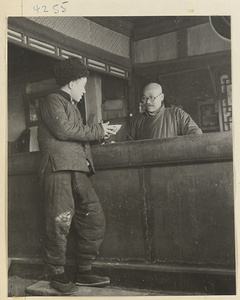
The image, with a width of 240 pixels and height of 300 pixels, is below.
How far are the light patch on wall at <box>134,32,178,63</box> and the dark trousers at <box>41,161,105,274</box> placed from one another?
0.66 m

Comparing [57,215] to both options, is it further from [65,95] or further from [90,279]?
[65,95]

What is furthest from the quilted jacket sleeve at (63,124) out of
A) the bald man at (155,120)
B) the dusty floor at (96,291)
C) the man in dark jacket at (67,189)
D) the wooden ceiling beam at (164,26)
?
the dusty floor at (96,291)

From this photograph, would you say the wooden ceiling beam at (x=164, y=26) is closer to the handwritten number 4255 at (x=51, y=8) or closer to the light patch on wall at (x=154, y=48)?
the light patch on wall at (x=154, y=48)

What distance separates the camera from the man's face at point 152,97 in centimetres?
175

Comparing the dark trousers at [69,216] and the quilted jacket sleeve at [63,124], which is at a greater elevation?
the quilted jacket sleeve at [63,124]

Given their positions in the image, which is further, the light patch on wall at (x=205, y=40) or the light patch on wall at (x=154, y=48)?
the light patch on wall at (x=154, y=48)

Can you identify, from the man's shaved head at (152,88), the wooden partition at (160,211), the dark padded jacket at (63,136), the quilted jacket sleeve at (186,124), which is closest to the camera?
the wooden partition at (160,211)

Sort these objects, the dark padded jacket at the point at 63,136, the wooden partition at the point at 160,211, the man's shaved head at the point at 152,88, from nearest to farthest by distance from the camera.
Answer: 1. the wooden partition at the point at 160,211
2. the dark padded jacket at the point at 63,136
3. the man's shaved head at the point at 152,88

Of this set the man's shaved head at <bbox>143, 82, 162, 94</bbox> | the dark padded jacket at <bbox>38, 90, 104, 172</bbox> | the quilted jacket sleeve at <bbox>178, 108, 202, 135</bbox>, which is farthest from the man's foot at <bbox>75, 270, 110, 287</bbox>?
the man's shaved head at <bbox>143, 82, 162, 94</bbox>

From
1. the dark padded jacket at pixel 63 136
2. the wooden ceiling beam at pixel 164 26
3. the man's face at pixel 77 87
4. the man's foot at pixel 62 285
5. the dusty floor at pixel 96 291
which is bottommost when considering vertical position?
the dusty floor at pixel 96 291

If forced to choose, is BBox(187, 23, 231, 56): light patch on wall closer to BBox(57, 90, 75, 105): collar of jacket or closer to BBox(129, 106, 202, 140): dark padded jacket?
BBox(129, 106, 202, 140): dark padded jacket

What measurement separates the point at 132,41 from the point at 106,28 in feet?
0.60

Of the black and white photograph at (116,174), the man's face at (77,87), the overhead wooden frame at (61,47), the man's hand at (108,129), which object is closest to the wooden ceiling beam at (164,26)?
the black and white photograph at (116,174)

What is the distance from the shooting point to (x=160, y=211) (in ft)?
4.81
